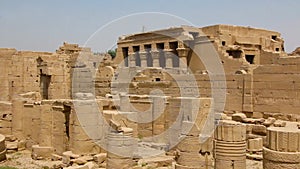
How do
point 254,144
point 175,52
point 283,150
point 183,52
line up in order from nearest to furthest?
point 283,150
point 254,144
point 183,52
point 175,52

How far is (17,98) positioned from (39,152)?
10.4ft

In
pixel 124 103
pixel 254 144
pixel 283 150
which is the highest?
pixel 124 103

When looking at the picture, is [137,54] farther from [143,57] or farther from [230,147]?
[230,147]

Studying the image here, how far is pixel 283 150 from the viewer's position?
16.0 feet

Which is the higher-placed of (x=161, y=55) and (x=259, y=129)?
(x=161, y=55)

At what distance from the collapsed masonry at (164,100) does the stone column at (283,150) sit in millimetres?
27

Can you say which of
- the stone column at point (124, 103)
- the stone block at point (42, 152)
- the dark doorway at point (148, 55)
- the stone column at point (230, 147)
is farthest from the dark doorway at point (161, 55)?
the stone column at point (230, 147)

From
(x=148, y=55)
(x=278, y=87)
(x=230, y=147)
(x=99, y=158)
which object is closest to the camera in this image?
(x=230, y=147)

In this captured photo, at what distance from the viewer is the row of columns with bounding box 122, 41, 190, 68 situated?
2083 cm

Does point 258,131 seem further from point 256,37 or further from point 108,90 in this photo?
point 256,37

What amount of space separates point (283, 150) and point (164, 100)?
329 inches

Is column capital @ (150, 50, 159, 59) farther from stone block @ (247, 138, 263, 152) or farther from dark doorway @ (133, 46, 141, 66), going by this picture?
stone block @ (247, 138, 263, 152)

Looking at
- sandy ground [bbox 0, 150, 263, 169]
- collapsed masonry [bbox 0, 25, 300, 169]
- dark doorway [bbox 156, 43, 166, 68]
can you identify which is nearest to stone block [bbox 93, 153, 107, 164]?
collapsed masonry [bbox 0, 25, 300, 169]

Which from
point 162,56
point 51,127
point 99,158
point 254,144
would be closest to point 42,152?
point 51,127
